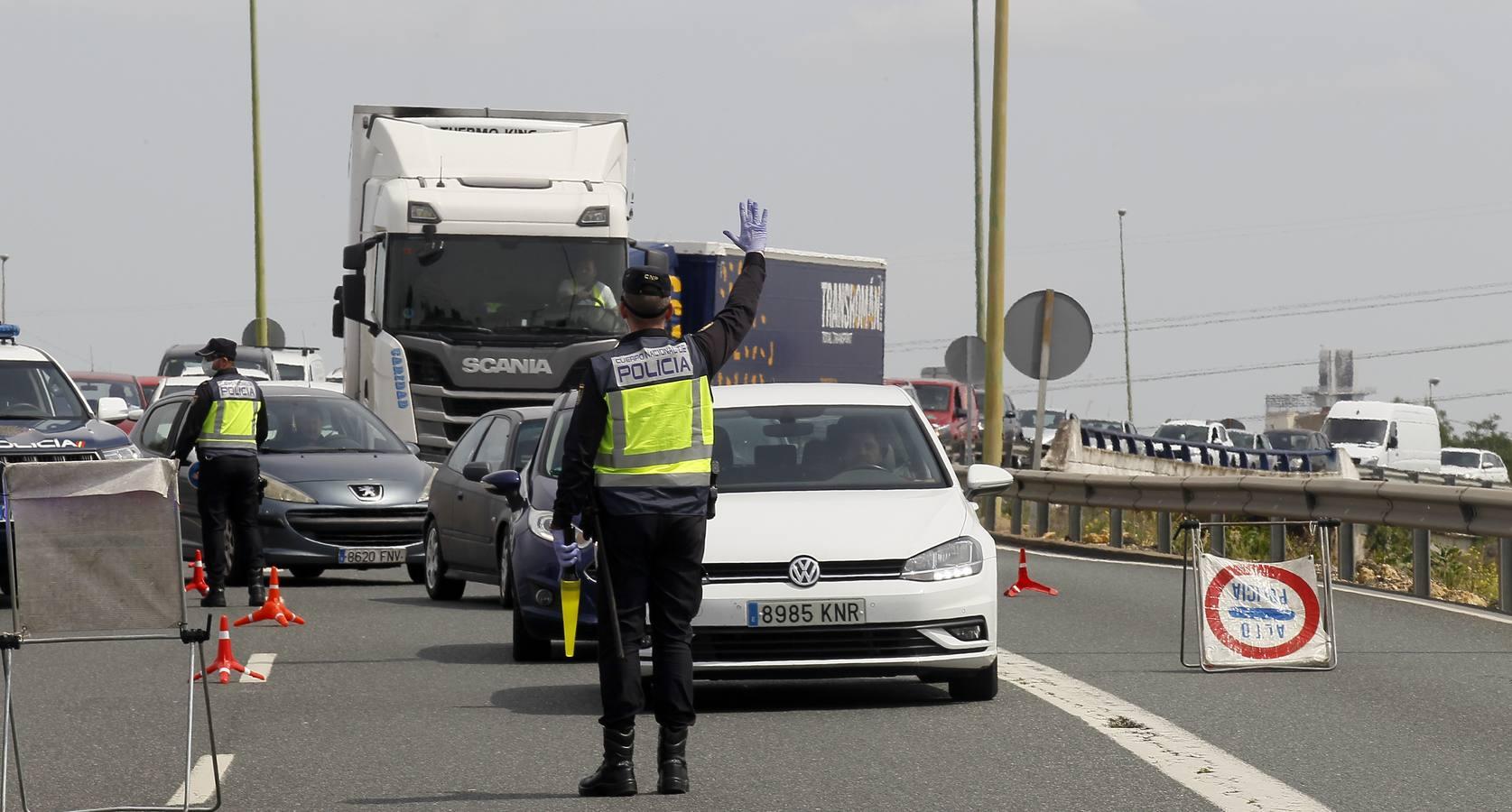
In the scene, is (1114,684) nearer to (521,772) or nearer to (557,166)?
(521,772)

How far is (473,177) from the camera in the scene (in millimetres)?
21953

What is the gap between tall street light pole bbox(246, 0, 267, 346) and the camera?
1674 inches

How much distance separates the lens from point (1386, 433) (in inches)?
2207

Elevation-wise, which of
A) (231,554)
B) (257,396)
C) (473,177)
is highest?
(473,177)

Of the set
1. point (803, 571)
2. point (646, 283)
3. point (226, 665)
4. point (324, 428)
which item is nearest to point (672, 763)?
point (646, 283)

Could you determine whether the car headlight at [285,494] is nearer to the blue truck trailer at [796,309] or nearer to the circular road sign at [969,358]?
the blue truck trailer at [796,309]

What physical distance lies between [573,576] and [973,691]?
2.34 meters

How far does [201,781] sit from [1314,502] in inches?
479

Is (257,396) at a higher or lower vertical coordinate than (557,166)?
lower

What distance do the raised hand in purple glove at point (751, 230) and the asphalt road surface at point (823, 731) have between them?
6.14ft

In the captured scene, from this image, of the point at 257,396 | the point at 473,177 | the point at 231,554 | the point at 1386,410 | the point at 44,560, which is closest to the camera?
the point at 44,560

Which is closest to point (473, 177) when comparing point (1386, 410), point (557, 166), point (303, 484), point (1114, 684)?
point (557, 166)

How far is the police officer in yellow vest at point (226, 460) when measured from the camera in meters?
16.0

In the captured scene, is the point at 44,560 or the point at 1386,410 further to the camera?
the point at 1386,410
